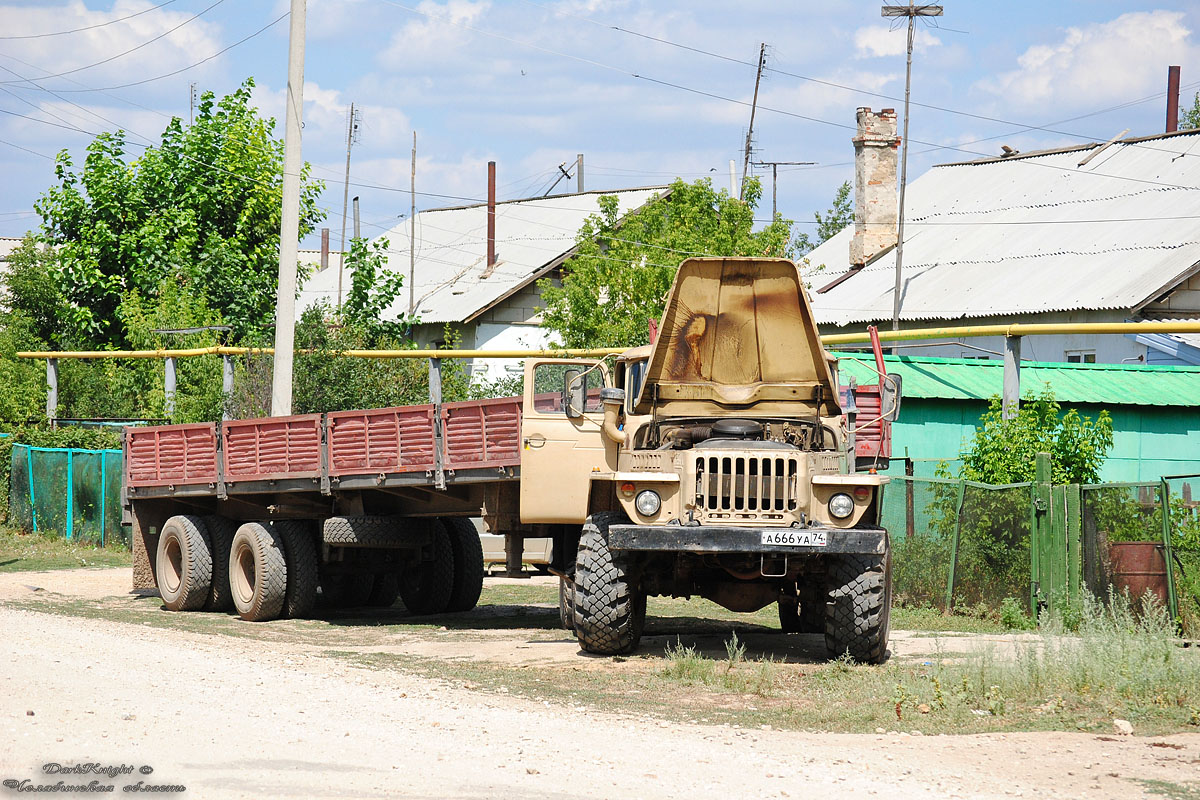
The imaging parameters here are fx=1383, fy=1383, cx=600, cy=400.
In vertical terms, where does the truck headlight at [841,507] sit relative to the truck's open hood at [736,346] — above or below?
below

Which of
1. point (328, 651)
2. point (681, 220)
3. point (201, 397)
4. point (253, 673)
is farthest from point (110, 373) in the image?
point (253, 673)

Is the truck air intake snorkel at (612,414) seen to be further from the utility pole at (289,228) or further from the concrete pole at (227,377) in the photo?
the concrete pole at (227,377)

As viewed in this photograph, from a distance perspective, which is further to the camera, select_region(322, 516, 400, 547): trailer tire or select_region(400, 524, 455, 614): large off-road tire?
select_region(400, 524, 455, 614): large off-road tire

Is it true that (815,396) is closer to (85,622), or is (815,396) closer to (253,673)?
(253,673)

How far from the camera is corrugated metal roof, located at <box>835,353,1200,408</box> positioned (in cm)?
2331

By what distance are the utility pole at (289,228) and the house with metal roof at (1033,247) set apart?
1595cm

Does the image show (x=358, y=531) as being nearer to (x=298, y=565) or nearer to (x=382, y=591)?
(x=298, y=565)

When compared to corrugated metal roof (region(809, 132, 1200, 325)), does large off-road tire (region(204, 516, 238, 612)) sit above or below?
below

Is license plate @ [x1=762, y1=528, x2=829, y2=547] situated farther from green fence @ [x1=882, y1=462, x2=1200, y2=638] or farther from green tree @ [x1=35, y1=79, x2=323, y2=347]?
green tree @ [x1=35, y1=79, x2=323, y2=347]

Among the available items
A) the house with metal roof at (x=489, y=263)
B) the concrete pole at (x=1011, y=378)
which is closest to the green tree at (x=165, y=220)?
the house with metal roof at (x=489, y=263)

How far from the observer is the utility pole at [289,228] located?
65.1 ft

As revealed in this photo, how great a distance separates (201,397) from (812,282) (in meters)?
18.9

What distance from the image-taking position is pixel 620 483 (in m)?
11.3

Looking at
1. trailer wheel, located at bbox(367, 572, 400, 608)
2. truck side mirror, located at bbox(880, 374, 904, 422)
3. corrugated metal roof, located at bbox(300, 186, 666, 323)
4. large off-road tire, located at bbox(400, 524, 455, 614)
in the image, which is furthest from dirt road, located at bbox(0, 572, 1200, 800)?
corrugated metal roof, located at bbox(300, 186, 666, 323)
